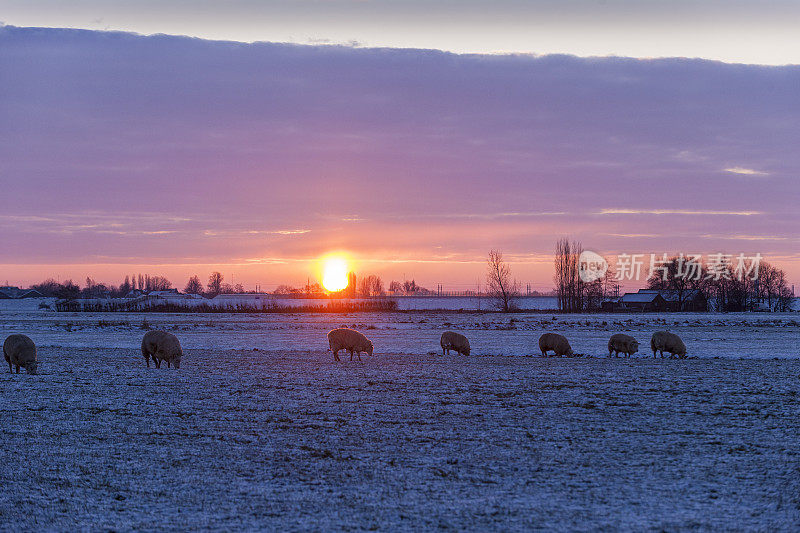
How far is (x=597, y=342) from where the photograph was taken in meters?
43.2

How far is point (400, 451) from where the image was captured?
461 inches

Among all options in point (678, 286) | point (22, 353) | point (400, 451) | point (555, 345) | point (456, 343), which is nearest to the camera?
point (400, 451)

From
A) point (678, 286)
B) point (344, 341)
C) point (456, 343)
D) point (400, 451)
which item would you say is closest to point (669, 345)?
point (456, 343)

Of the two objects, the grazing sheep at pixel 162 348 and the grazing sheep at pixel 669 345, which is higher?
the grazing sheep at pixel 162 348

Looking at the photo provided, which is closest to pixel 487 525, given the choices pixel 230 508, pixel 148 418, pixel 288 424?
pixel 230 508

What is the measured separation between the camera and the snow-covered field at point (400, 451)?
8578 millimetres

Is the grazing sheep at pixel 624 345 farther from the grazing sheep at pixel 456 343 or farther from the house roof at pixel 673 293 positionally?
the house roof at pixel 673 293

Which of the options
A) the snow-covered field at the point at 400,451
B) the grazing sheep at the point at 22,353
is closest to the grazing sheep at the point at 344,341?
the snow-covered field at the point at 400,451

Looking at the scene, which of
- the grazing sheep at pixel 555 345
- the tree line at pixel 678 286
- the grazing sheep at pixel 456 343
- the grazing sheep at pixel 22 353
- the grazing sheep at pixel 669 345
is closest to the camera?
the grazing sheep at pixel 22 353

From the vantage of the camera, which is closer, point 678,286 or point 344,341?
point 344,341

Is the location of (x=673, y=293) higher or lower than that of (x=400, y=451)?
higher

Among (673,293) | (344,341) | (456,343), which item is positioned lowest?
(456,343)

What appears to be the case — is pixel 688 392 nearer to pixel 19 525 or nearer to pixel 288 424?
pixel 288 424

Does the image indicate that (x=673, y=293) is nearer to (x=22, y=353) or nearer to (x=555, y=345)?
(x=555, y=345)
